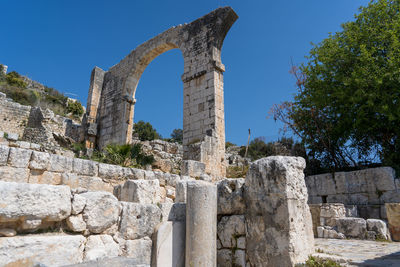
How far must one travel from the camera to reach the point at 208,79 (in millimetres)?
10727

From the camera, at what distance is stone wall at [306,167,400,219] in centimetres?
761

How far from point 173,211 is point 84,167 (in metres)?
2.78

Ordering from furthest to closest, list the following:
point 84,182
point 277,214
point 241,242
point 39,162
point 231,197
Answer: point 84,182
point 39,162
point 231,197
point 241,242
point 277,214

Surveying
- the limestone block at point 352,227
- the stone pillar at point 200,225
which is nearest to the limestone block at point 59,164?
the stone pillar at point 200,225

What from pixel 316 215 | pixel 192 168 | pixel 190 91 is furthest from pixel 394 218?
pixel 190 91

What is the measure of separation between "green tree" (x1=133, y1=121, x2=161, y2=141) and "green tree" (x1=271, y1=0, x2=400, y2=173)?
2233 cm

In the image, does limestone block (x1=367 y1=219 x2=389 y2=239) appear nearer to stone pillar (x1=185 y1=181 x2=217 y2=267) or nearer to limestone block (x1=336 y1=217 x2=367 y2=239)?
limestone block (x1=336 y1=217 x2=367 y2=239)

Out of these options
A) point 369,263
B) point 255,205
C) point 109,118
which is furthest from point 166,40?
point 369,263

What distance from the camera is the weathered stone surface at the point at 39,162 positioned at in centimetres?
474

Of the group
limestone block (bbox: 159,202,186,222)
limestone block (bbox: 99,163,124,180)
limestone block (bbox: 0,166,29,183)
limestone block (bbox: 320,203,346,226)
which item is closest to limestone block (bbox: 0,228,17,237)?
limestone block (bbox: 159,202,186,222)

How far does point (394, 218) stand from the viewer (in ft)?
17.6

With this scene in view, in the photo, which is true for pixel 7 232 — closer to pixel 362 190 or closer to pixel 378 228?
pixel 378 228

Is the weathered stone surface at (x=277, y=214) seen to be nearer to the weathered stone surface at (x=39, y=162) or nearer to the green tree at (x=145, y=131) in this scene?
the weathered stone surface at (x=39, y=162)

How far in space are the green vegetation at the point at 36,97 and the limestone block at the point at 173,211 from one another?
25149 mm
